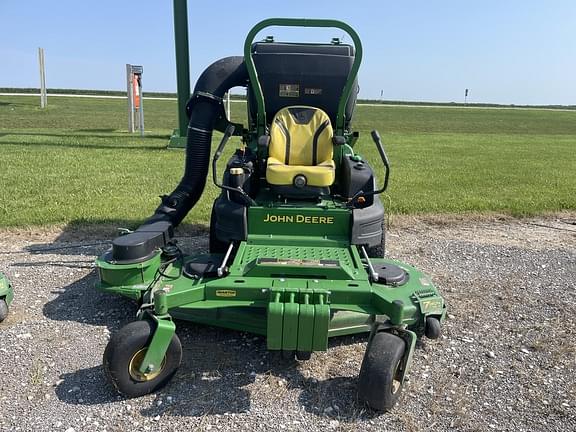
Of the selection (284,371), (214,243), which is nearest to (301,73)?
(214,243)

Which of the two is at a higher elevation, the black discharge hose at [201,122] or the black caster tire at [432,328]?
the black discharge hose at [201,122]

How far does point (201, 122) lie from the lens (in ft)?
17.2

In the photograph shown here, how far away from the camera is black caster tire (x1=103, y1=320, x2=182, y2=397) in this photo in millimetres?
→ 2865

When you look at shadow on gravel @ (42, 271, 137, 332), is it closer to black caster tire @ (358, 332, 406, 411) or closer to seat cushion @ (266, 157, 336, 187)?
seat cushion @ (266, 157, 336, 187)

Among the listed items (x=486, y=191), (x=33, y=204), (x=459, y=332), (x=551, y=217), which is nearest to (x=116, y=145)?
(x=33, y=204)

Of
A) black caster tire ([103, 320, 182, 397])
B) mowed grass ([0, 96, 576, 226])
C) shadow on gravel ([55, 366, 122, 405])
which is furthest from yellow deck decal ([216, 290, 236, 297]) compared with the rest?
mowed grass ([0, 96, 576, 226])

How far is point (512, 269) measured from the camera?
17.6 ft

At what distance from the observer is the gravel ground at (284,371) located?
2854 mm

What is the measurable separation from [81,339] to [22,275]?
4.86ft

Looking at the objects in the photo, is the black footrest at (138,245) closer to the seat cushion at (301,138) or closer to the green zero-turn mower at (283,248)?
the green zero-turn mower at (283,248)

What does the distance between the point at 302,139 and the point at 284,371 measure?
226 cm

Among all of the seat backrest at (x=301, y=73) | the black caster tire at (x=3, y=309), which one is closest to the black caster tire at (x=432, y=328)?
the seat backrest at (x=301, y=73)

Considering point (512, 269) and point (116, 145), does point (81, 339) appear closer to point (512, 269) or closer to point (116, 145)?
point (512, 269)

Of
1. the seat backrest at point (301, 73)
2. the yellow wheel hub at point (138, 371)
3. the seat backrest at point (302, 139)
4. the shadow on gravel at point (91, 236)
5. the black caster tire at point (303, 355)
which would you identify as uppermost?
the seat backrest at point (301, 73)
